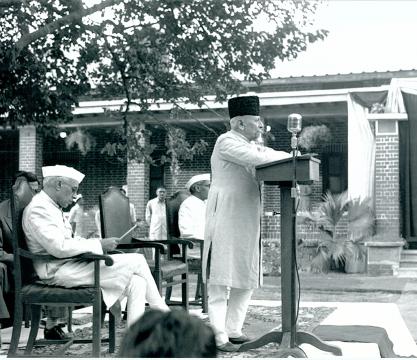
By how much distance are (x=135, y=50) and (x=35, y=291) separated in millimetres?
6108

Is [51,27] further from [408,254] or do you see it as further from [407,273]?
[408,254]

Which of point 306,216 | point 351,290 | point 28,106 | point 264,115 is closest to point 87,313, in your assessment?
point 28,106

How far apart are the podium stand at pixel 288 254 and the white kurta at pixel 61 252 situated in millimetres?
972

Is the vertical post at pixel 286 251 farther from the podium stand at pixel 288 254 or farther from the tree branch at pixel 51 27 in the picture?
the tree branch at pixel 51 27

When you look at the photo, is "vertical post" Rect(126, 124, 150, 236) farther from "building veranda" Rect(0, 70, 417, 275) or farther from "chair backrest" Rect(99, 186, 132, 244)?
"chair backrest" Rect(99, 186, 132, 244)

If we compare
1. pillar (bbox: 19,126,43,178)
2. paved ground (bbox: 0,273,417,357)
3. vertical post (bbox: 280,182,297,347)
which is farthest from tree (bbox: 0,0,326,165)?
pillar (bbox: 19,126,43,178)

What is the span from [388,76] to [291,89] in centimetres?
245

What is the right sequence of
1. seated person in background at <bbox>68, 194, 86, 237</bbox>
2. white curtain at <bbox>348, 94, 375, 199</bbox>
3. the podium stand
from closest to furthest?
the podium stand
white curtain at <bbox>348, 94, 375, 199</bbox>
seated person in background at <bbox>68, 194, 86, 237</bbox>

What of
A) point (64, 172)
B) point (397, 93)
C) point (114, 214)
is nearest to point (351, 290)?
point (397, 93)

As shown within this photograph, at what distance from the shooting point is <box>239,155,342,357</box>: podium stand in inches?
175

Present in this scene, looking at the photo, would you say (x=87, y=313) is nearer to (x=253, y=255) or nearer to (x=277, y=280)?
(x=253, y=255)

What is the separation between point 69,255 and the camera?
4.80 m

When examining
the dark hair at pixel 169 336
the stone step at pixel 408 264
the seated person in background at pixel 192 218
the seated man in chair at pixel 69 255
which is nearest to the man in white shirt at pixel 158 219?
the stone step at pixel 408 264

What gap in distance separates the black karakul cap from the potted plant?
9.53m
